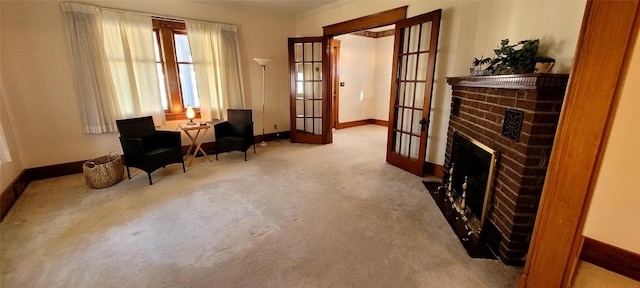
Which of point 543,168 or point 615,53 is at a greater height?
point 615,53

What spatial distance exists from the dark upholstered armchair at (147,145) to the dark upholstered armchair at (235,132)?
69 centimetres

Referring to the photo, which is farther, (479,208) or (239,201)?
(239,201)

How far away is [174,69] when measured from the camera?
4.18 meters

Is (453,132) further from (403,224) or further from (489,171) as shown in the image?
(403,224)

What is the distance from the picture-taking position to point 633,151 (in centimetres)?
121

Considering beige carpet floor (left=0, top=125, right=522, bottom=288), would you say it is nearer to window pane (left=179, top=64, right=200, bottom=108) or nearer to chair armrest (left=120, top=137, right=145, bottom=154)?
chair armrest (left=120, top=137, right=145, bottom=154)

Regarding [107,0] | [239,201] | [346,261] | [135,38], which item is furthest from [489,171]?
[107,0]

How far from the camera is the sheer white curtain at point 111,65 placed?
329cm

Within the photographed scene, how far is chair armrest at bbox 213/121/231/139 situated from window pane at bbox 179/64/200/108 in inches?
25.3

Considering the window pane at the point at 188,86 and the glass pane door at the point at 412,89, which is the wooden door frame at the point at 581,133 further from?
the window pane at the point at 188,86

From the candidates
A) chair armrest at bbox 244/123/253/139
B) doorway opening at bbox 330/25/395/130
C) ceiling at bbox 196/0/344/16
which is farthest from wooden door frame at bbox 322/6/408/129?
chair armrest at bbox 244/123/253/139

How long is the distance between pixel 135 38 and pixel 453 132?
4466 mm

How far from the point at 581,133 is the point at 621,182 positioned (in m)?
0.36

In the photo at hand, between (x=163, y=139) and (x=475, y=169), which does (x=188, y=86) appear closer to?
(x=163, y=139)
